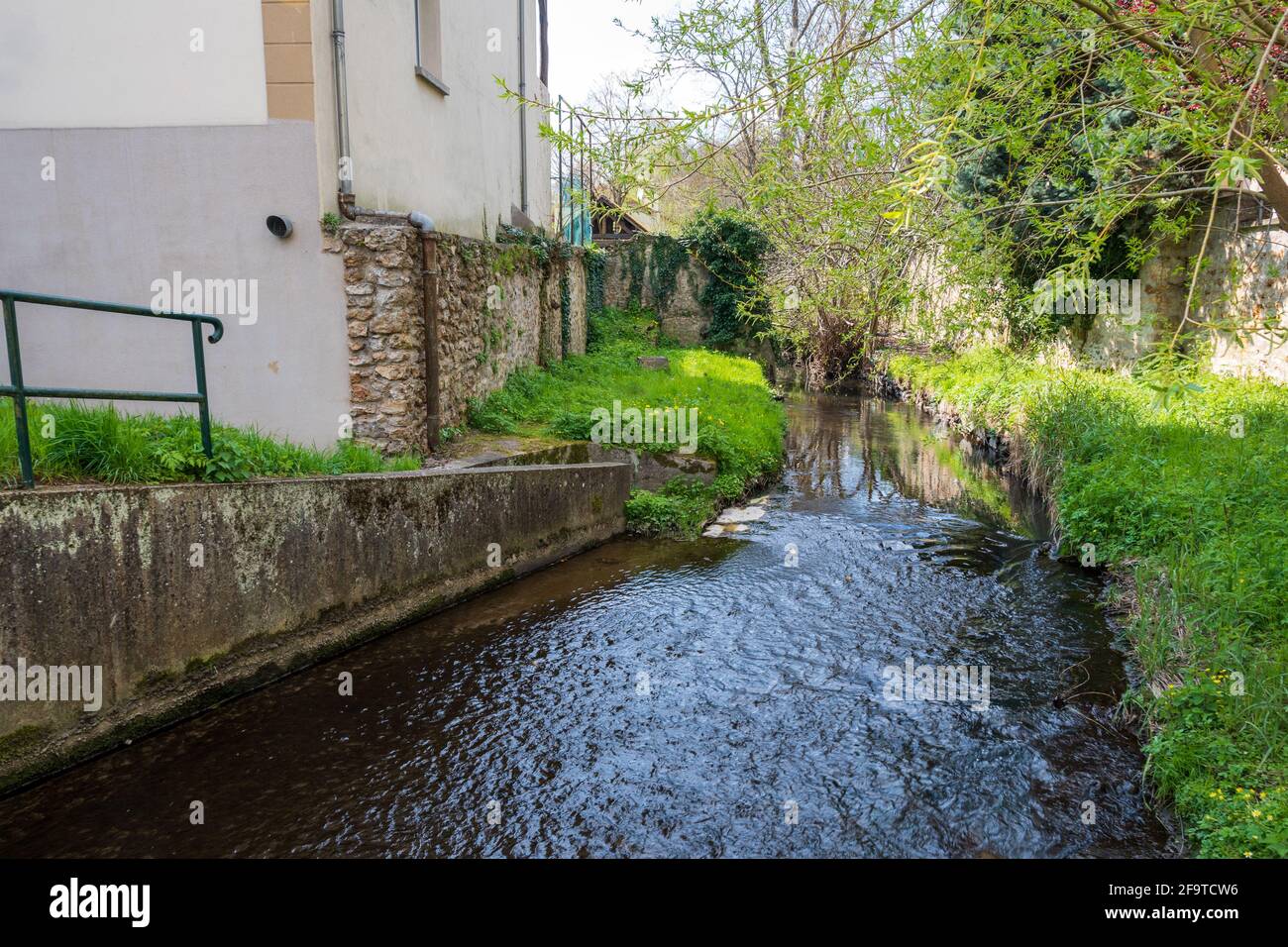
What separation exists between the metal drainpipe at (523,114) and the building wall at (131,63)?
26.2ft

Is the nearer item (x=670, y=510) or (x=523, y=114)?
(x=670, y=510)

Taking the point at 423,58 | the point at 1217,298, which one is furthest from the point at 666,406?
the point at 1217,298

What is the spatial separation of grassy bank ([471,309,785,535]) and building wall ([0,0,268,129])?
15.4 feet

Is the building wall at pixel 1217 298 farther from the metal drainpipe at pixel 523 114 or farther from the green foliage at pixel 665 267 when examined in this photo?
the green foliage at pixel 665 267

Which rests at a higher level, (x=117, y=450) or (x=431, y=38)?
(x=431, y=38)

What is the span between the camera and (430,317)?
936 centimetres

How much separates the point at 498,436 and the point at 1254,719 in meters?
8.32

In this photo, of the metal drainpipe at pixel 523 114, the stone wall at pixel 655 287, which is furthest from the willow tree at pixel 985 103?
the stone wall at pixel 655 287

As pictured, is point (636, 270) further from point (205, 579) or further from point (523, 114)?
point (205, 579)

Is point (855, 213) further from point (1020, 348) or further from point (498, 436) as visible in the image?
point (1020, 348)

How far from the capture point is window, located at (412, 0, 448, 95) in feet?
36.5

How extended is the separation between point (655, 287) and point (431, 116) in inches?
686

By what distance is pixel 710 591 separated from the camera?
8.31 meters

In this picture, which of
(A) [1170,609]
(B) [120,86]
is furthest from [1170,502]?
(B) [120,86]
